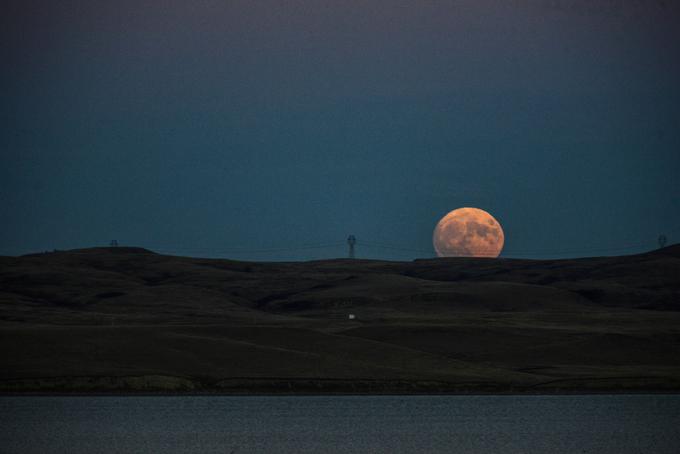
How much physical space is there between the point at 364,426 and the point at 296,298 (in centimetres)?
12459

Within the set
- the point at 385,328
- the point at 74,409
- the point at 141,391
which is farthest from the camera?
the point at 385,328

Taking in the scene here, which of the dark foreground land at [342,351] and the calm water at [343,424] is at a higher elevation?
the dark foreground land at [342,351]

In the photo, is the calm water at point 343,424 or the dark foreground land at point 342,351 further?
the dark foreground land at point 342,351

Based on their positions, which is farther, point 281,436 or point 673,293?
point 673,293

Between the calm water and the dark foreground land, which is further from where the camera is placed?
the dark foreground land

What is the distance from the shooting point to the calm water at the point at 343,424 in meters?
51.6

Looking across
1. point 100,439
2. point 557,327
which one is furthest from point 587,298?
point 100,439

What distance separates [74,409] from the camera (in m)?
66.8

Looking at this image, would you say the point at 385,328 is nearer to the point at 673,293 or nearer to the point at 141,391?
the point at 141,391

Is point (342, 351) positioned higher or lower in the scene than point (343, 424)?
higher

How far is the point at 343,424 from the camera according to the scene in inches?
2473

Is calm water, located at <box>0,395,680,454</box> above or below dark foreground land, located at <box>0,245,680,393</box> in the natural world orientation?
below

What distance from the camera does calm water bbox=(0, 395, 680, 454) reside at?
51625 mm

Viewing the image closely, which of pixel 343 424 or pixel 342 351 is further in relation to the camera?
pixel 342 351
